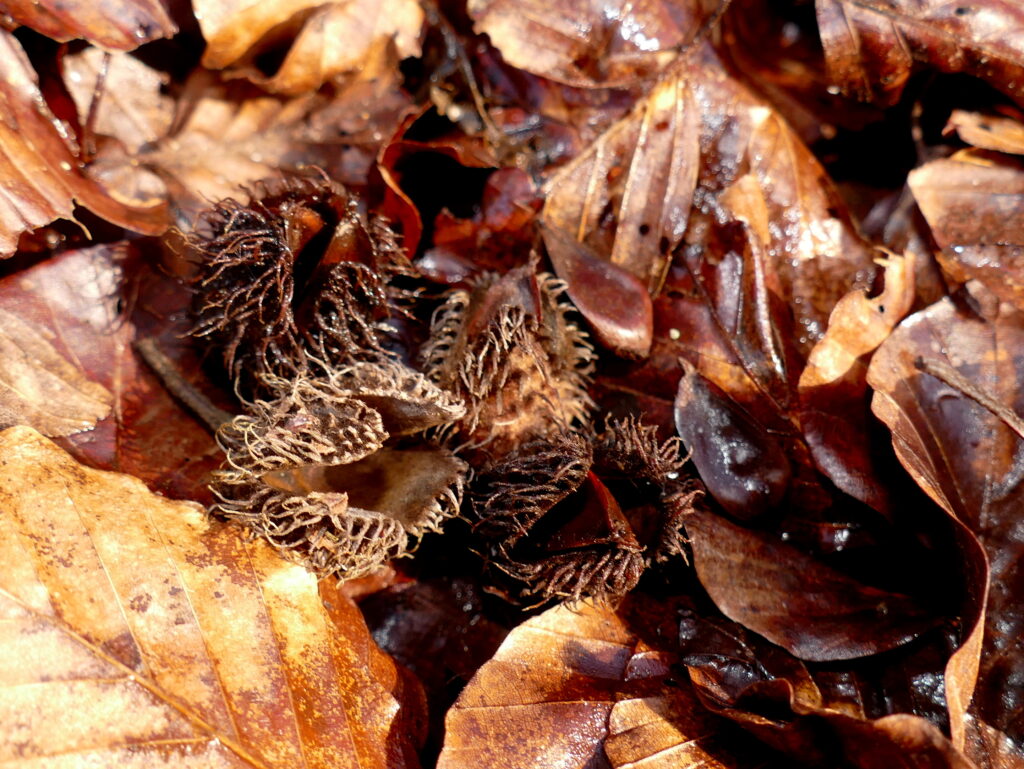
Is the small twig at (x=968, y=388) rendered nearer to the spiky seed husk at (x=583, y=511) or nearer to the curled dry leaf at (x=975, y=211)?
the curled dry leaf at (x=975, y=211)

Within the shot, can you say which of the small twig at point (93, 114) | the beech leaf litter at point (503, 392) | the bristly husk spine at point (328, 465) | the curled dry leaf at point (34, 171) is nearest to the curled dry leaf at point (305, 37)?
the beech leaf litter at point (503, 392)

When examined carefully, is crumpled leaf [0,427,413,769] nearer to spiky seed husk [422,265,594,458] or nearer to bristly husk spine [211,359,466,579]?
bristly husk spine [211,359,466,579]

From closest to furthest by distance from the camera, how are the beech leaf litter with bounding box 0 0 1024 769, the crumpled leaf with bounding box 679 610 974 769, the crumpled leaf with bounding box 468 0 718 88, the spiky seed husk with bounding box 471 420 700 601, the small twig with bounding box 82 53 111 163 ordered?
the crumpled leaf with bounding box 679 610 974 769, the beech leaf litter with bounding box 0 0 1024 769, the spiky seed husk with bounding box 471 420 700 601, the small twig with bounding box 82 53 111 163, the crumpled leaf with bounding box 468 0 718 88

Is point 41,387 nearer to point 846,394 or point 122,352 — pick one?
point 122,352

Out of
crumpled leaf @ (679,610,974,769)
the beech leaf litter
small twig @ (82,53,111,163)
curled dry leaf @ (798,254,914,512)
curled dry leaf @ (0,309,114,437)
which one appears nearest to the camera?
crumpled leaf @ (679,610,974,769)

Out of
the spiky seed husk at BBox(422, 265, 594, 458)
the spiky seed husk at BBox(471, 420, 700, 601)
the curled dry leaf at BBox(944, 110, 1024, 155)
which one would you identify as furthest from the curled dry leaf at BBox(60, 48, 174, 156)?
the curled dry leaf at BBox(944, 110, 1024, 155)

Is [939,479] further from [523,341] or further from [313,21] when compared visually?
[313,21]
